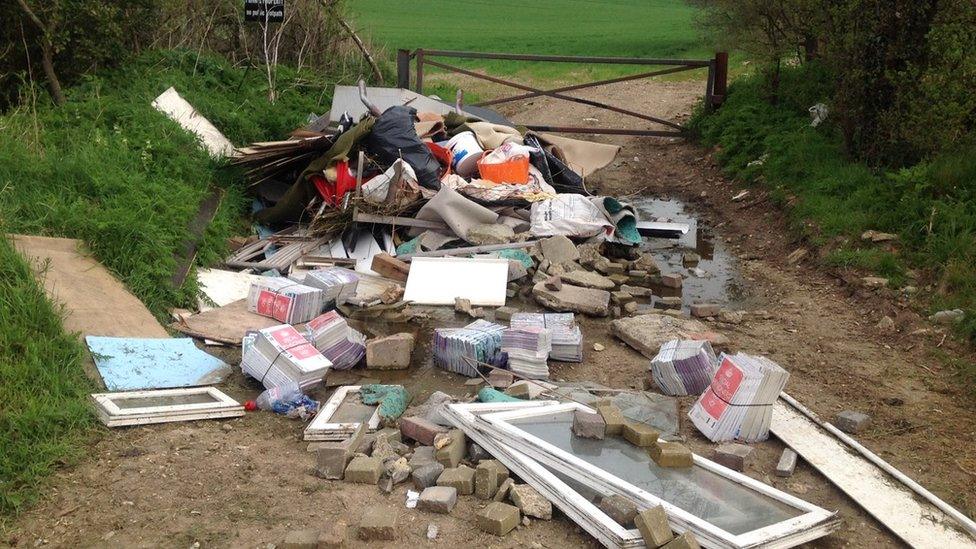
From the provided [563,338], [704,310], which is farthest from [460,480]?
[704,310]

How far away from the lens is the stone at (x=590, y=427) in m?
4.62

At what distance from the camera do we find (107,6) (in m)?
9.64

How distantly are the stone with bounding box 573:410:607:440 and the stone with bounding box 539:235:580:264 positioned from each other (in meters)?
3.58

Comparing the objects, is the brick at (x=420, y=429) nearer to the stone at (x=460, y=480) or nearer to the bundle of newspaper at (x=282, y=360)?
the stone at (x=460, y=480)

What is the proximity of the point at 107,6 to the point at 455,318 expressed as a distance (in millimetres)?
5950

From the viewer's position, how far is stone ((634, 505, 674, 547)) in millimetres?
3689

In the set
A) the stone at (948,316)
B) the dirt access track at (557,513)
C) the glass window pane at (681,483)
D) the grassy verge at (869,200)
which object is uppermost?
the grassy verge at (869,200)

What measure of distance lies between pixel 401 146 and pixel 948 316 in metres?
5.50

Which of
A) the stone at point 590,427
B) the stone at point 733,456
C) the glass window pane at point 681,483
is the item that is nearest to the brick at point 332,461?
the glass window pane at point 681,483

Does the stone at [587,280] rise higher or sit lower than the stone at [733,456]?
higher

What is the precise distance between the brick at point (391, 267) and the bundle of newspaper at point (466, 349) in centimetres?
170

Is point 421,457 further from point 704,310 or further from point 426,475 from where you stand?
point 704,310

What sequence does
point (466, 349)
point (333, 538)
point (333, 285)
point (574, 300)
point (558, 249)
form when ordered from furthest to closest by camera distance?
1. point (558, 249)
2. point (574, 300)
3. point (333, 285)
4. point (466, 349)
5. point (333, 538)

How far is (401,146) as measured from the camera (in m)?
9.07
